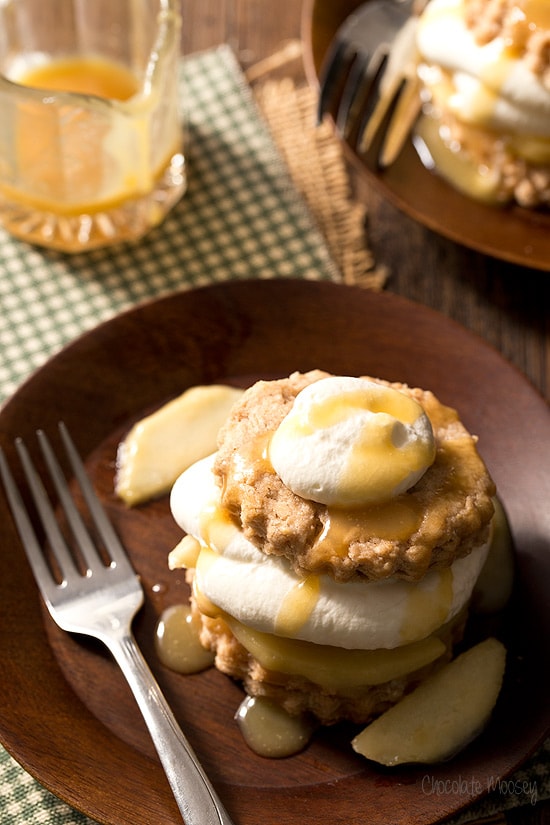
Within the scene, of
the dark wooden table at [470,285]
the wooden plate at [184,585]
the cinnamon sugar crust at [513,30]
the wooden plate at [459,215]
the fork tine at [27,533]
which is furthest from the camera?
the dark wooden table at [470,285]

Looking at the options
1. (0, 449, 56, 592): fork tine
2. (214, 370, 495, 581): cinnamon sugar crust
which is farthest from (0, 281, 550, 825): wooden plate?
(214, 370, 495, 581): cinnamon sugar crust

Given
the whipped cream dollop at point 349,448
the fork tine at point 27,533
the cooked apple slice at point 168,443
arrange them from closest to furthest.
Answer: the whipped cream dollop at point 349,448 → the fork tine at point 27,533 → the cooked apple slice at point 168,443

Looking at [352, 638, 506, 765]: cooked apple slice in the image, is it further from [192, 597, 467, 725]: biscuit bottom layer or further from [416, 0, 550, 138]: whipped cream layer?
[416, 0, 550, 138]: whipped cream layer

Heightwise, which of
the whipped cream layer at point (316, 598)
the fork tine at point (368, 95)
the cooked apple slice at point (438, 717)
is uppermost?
the fork tine at point (368, 95)

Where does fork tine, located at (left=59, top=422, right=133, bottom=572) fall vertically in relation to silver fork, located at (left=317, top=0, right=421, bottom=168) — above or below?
below

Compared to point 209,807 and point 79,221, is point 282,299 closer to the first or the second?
point 79,221

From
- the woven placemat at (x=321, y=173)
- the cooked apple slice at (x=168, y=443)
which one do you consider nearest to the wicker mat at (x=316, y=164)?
the woven placemat at (x=321, y=173)

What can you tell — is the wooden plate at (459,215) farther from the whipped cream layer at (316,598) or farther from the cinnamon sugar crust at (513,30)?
the whipped cream layer at (316,598)

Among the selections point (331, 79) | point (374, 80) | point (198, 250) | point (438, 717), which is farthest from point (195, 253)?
point (438, 717)

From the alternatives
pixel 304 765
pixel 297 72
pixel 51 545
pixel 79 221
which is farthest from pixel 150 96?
pixel 304 765
